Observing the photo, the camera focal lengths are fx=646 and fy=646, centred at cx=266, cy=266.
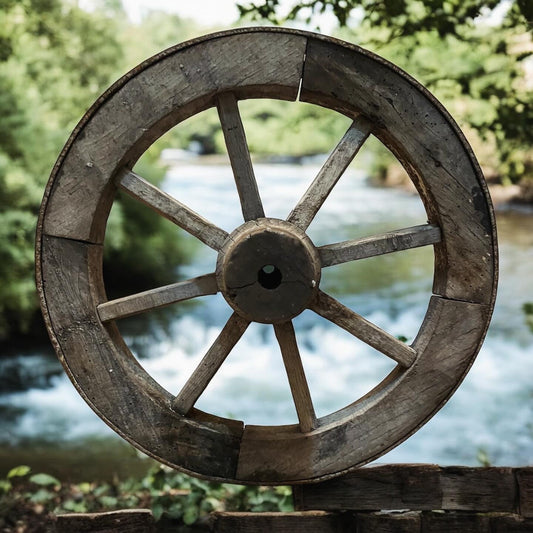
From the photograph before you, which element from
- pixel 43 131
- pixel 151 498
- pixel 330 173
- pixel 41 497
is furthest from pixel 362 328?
pixel 43 131

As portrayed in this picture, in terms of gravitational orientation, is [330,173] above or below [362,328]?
above

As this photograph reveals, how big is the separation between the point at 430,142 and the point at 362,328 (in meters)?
0.59

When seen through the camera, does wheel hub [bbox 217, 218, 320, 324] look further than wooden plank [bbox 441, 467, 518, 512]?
No

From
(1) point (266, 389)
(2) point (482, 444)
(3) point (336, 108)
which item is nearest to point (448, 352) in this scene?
(3) point (336, 108)

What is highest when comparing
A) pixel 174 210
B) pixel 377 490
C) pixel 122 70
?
pixel 122 70

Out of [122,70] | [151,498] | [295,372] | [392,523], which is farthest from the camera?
[122,70]

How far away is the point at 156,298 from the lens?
1.92 m

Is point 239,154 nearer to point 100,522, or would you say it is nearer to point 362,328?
point 362,328

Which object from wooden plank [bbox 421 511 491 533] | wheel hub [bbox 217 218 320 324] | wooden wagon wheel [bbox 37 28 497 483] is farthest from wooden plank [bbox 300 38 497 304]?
wooden plank [bbox 421 511 491 533]

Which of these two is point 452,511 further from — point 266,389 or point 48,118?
point 48,118

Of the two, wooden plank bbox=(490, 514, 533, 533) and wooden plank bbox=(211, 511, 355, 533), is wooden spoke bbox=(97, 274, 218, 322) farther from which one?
wooden plank bbox=(490, 514, 533, 533)

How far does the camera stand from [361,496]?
211 cm

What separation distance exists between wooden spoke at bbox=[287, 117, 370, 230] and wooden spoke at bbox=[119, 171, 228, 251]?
229mm

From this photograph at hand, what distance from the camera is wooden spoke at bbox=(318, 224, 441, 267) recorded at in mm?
1917
